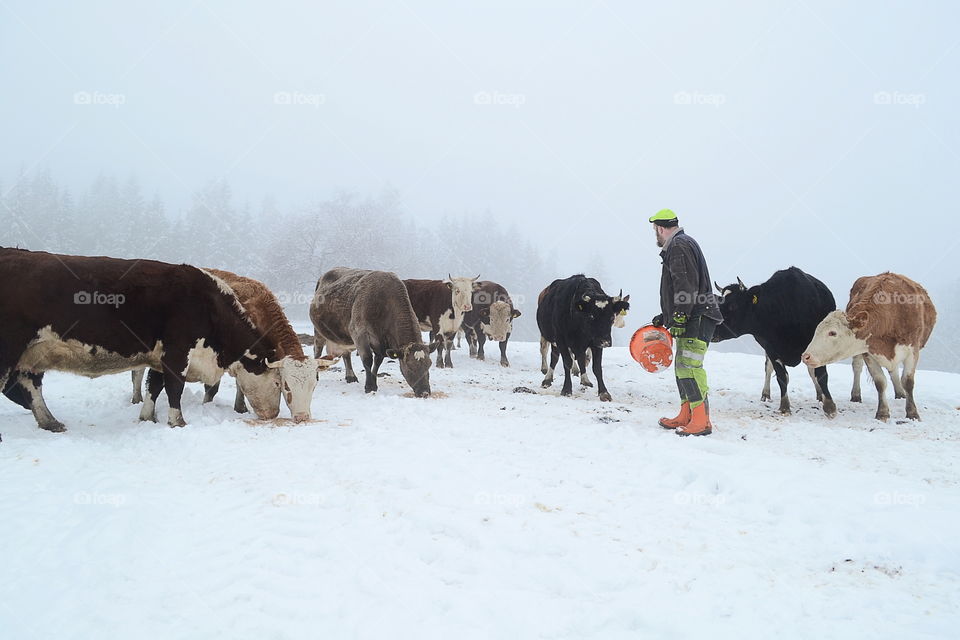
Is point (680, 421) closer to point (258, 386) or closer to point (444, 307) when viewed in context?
point (258, 386)

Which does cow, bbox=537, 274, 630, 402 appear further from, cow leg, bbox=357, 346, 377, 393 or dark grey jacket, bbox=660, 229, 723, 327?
cow leg, bbox=357, 346, 377, 393

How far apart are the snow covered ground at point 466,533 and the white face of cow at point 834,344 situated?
1.97m

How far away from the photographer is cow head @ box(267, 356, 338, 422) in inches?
281

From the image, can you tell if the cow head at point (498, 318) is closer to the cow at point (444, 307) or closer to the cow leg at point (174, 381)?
the cow at point (444, 307)

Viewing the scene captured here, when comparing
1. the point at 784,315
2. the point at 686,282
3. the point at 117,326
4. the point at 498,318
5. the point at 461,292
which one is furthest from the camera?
the point at 498,318

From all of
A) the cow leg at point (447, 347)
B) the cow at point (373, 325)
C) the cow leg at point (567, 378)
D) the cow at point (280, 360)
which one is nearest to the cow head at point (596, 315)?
the cow leg at point (567, 378)

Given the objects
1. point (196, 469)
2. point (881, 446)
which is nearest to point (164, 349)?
point (196, 469)

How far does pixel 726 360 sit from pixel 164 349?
14.8m

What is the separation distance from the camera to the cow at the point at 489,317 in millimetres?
17250

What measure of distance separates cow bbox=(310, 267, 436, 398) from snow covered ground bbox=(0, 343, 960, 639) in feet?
9.94

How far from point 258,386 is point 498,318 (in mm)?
10789

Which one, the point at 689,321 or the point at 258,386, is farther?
the point at 258,386

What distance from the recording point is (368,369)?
9.85 metres

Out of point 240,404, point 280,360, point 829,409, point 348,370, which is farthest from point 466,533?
point 348,370
